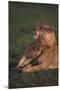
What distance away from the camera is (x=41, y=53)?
226 centimetres

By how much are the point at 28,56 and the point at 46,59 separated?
0.19m

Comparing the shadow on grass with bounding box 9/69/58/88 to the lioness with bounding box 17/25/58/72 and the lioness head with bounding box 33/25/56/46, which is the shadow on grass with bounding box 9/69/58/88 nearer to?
the lioness with bounding box 17/25/58/72

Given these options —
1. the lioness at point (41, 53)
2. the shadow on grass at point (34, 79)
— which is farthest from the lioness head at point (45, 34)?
the shadow on grass at point (34, 79)

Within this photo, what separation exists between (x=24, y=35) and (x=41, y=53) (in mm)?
251

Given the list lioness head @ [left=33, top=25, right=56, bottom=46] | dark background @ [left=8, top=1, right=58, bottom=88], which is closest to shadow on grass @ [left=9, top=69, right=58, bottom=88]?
dark background @ [left=8, top=1, right=58, bottom=88]

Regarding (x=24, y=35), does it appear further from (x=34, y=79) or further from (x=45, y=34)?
(x=34, y=79)

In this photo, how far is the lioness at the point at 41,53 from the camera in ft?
7.26

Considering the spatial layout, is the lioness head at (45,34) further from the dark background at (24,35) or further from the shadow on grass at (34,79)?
the shadow on grass at (34,79)

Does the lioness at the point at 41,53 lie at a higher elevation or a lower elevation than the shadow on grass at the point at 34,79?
higher

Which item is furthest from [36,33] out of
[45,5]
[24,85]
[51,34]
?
[24,85]

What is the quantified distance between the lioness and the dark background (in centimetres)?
5

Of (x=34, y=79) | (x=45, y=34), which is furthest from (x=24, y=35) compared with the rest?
(x=34, y=79)

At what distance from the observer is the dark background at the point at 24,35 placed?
2.18m

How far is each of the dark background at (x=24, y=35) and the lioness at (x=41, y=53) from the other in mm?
47
